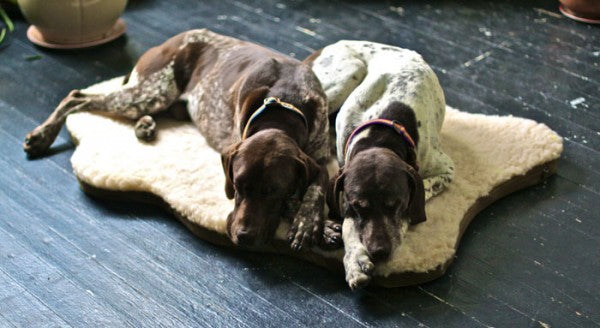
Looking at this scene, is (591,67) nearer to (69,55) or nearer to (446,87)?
(446,87)

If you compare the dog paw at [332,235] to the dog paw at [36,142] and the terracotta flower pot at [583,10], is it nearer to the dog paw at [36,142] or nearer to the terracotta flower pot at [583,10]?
the dog paw at [36,142]

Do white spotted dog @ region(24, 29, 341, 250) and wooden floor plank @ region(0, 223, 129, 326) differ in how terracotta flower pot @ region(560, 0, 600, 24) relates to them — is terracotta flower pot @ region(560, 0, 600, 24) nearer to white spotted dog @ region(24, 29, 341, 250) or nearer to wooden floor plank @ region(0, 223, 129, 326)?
white spotted dog @ region(24, 29, 341, 250)

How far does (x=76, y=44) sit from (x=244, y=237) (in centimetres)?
242

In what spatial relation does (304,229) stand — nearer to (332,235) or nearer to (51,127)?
(332,235)

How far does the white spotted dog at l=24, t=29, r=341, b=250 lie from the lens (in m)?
2.74

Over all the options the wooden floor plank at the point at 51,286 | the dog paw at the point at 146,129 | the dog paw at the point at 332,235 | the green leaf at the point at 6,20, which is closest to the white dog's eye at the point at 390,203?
the dog paw at the point at 332,235

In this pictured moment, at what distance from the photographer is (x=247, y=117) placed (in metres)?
3.12

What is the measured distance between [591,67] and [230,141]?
2090 mm

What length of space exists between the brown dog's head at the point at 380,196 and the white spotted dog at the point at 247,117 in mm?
190

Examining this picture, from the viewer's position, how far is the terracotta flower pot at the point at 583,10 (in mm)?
4664

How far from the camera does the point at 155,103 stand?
3.68 m

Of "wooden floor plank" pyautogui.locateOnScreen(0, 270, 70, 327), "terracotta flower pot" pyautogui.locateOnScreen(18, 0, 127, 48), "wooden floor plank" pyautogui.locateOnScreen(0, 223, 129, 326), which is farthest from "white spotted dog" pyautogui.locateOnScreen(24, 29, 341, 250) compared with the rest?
"terracotta flower pot" pyautogui.locateOnScreen(18, 0, 127, 48)

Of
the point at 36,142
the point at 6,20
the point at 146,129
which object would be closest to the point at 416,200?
the point at 146,129

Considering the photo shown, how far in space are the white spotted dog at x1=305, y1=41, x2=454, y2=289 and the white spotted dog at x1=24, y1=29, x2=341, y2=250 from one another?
119 mm
